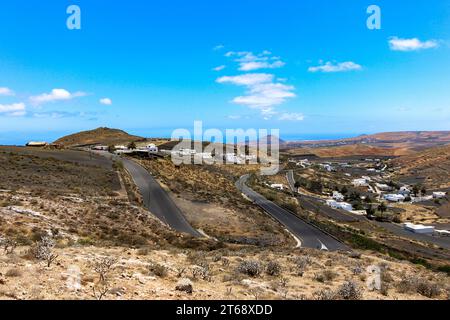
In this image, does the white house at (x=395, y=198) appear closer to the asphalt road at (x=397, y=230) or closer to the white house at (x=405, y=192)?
the white house at (x=405, y=192)

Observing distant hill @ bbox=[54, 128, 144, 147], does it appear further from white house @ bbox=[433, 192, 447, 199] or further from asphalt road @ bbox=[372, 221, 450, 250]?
white house @ bbox=[433, 192, 447, 199]

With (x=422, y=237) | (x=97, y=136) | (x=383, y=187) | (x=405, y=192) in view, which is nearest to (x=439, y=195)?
(x=405, y=192)

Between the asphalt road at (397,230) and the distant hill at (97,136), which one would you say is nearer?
the asphalt road at (397,230)

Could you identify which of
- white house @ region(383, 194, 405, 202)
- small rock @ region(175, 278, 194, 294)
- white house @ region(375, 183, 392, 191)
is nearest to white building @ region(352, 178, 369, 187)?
white house @ region(375, 183, 392, 191)

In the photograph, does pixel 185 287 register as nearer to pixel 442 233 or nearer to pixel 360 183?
pixel 442 233

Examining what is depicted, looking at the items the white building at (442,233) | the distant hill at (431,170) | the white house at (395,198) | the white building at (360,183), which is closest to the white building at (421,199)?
the white house at (395,198)
